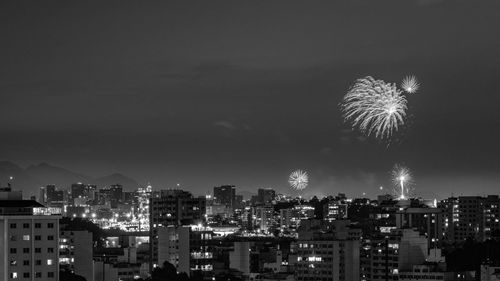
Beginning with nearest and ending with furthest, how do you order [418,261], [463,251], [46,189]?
[418,261], [463,251], [46,189]

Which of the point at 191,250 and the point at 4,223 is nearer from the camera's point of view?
the point at 4,223

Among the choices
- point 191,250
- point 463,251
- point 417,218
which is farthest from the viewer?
point 417,218

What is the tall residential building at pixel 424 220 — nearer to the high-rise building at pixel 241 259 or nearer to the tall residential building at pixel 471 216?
the tall residential building at pixel 471 216

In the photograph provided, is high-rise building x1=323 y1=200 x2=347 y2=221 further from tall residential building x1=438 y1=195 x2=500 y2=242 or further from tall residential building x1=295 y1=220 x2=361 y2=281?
tall residential building x1=295 y1=220 x2=361 y2=281

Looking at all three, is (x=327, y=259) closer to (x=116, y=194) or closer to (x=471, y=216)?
(x=471, y=216)

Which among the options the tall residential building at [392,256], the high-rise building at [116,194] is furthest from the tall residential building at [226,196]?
the tall residential building at [392,256]

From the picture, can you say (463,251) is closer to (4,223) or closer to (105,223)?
(4,223)

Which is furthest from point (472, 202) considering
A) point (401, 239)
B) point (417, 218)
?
point (401, 239)
